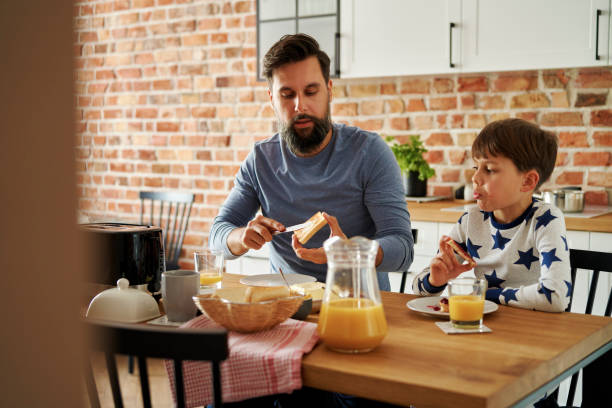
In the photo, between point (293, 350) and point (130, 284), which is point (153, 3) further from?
point (293, 350)

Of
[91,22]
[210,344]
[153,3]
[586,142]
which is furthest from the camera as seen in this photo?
[91,22]

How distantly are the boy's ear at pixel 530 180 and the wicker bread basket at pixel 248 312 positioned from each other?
29.6 inches

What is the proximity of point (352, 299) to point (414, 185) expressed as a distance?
2192 mm

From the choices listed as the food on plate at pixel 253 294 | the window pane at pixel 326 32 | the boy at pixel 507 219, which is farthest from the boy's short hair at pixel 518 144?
the window pane at pixel 326 32

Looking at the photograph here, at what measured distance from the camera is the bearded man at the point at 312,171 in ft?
6.38

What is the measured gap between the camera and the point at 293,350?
1078mm

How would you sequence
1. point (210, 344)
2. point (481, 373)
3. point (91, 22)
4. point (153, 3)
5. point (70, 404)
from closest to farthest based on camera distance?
point (70, 404)
point (210, 344)
point (481, 373)
point (153, 3)
point (91, 22)

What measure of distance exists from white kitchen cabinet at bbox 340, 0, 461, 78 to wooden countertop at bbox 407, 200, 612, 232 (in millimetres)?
630

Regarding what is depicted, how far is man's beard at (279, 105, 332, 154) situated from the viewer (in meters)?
1.98

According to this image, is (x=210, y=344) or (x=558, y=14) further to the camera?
(x=558, y=14)

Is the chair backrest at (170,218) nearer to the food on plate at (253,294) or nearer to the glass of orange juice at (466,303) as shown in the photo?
the food on plate at (253,294)

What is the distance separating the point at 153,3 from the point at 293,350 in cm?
355

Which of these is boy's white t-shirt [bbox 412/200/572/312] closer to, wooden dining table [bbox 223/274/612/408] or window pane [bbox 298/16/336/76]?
wooden dining table [bbox 223/274/612/408]

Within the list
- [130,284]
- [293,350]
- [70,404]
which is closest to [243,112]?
[130,284]
